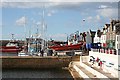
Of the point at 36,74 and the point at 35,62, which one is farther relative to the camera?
the point at 35,62

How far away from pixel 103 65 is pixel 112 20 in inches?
1679

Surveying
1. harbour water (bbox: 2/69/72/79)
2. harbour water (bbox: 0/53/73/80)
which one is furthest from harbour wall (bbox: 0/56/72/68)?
harbour water (bbox: 2/69/72/79)

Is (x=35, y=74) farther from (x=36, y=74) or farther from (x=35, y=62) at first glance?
(x=35, y=62)

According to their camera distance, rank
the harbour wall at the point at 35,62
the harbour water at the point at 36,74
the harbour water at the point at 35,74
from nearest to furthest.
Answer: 1. the harbour water at the point at 35,74
2. the harbour water at the point at 36,74
3. the harbour wall at the point at 35,62

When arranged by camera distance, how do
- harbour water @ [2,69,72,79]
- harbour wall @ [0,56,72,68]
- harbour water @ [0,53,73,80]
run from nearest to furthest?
harbour water @ [0,53,73,80] → harbour water @ [2,69,72,79] → harbour wall @ [0,56,72,68]

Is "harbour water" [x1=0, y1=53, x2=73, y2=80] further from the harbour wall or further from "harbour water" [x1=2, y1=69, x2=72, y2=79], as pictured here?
the harbour wall

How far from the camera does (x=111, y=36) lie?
7475cm

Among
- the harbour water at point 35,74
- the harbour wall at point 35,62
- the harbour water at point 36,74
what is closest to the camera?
the harbour water at point 35,74

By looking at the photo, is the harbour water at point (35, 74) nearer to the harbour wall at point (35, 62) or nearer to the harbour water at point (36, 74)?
the harbour water at point (36, 74)

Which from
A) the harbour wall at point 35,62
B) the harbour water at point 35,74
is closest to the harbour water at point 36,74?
the harbour water at point 35,74

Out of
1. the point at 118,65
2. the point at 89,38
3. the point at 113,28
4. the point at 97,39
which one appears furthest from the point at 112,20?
the point at 118,65

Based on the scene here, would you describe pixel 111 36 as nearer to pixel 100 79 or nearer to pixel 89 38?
pixel 89 38

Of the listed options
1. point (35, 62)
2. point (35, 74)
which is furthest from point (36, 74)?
point (35, 62)

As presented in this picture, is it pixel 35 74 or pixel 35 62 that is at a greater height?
pixel 35 62
